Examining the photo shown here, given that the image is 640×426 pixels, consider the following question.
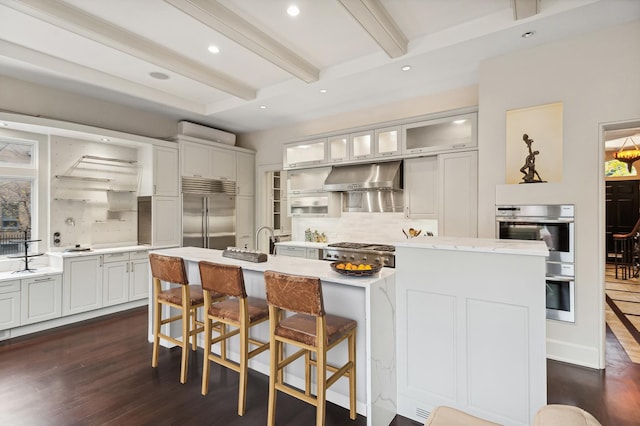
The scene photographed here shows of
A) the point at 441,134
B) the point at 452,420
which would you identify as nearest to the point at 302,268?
the point at 452,420

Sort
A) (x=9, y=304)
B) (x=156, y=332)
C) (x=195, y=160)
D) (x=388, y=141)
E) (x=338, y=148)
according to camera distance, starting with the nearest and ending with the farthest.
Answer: (x=156, y=332), (x=9, y=304), (x=388, y=141), (x=338, y=148), (x=195, y=160)

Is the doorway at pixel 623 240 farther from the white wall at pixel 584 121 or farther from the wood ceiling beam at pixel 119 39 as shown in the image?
the wood ceiling beam at pixel 119 39

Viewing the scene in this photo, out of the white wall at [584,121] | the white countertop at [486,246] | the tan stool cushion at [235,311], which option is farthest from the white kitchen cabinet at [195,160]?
the white wall at [584,121]

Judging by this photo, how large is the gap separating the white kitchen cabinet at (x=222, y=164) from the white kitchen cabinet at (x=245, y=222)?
1.70 feet

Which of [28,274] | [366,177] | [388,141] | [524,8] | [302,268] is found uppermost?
[524,8]

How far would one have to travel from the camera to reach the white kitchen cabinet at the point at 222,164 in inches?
230

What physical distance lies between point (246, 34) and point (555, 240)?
360cm

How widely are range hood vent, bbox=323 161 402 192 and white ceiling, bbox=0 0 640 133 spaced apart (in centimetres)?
103

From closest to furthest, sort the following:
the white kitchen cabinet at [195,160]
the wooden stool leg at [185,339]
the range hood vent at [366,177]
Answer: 1. the wooden stool leg at [185,339]
2. the range hood vent at [366,177]
3. the white kitchen cabinet at [195,160]

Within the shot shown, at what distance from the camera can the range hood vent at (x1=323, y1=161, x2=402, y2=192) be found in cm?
440

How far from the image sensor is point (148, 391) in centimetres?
256

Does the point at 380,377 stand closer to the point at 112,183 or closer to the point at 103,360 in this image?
the point at 103,360

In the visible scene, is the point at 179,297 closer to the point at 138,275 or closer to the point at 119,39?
the point at 138,275

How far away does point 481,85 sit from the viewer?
138 inches
